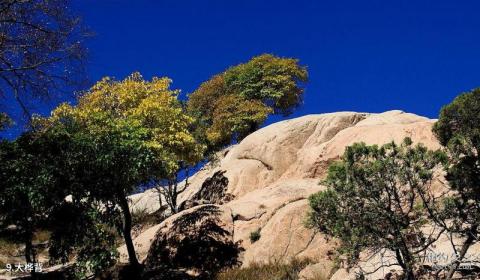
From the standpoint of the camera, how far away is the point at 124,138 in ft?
63.0

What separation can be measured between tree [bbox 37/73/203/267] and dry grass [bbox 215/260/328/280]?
14.6ft

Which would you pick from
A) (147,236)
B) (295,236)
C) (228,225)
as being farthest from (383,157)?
(147,236)

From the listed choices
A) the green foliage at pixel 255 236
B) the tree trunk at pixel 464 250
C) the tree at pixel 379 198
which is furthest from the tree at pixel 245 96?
the tree trunk at pixel 464 250

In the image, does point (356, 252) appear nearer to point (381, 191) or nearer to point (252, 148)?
point (381, 191)

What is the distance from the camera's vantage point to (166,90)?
28.8 m

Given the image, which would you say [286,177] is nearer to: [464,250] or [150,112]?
[150,112]

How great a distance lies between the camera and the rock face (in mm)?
18438

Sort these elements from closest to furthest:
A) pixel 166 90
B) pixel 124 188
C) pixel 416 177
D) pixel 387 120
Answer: pixel 416 177, pixel 124 188, pixel 387 120, pixel 166 90

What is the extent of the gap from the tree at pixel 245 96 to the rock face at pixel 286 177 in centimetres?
1594

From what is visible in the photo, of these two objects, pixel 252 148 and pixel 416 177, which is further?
pixel 252 148

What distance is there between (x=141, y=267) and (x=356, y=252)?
38.8ft

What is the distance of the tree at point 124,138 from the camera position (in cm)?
1819

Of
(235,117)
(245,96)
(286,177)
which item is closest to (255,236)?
(286,177)

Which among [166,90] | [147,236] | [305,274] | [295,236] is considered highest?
[166,90]
